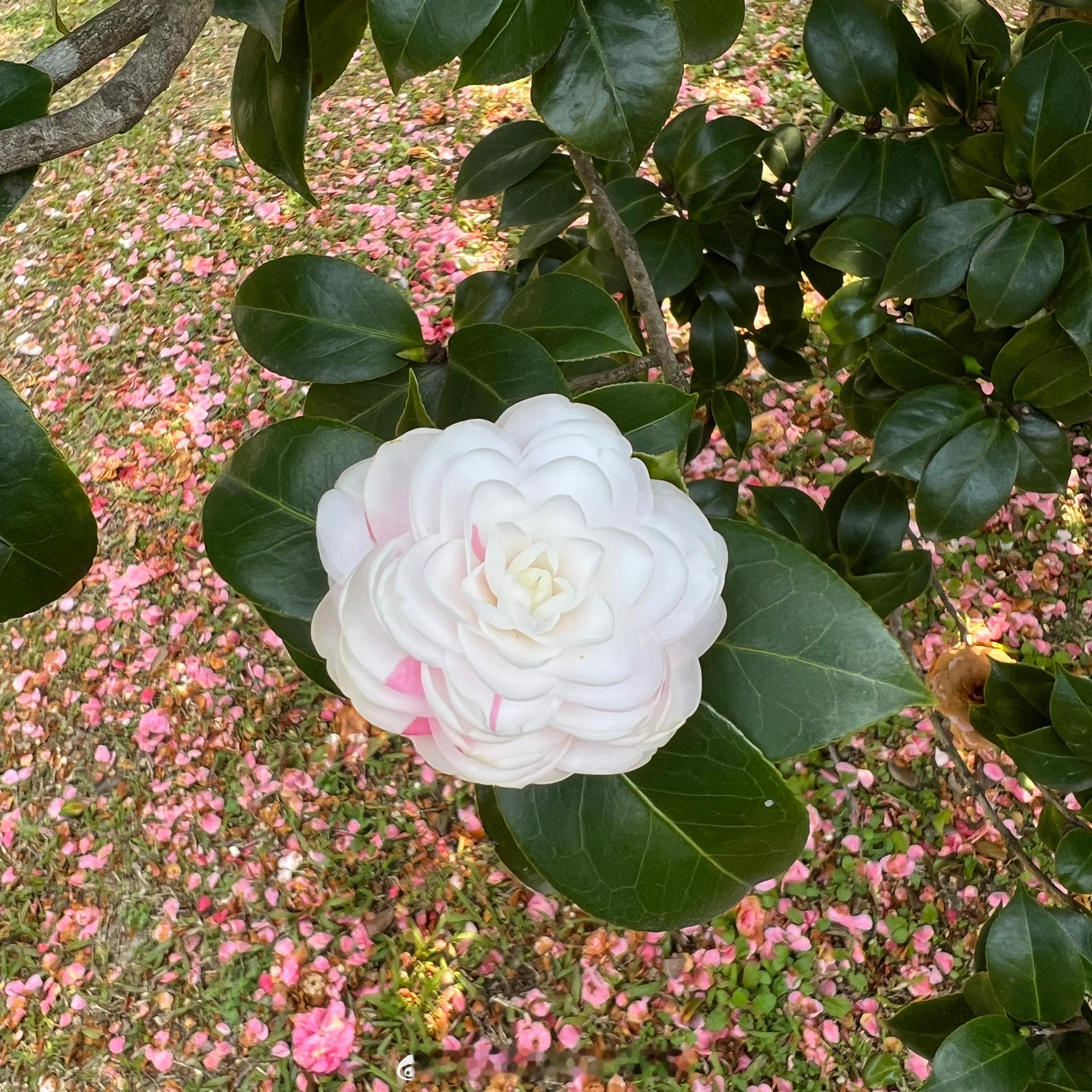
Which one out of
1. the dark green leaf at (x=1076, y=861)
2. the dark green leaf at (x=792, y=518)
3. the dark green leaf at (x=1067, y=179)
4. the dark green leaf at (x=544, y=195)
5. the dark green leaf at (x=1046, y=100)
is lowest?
the dark green leaf at (x=1076, y=861)

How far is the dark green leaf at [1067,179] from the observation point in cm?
59

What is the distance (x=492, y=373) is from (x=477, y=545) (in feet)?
0.63

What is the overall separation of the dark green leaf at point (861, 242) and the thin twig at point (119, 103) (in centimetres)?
47

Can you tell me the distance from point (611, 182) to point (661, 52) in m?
0.44

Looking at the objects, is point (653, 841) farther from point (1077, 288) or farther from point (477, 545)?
point (1077, 288)

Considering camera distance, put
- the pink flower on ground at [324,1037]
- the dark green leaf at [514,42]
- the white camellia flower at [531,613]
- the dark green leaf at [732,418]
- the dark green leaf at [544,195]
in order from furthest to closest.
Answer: the pink flower on ground at [324,1037], the dark green leaf at [732,418], the dark green leaf at [544,195], the dark green leaf at [514,42], the white camellia flower at [531,613]

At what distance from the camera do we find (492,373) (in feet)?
1.66

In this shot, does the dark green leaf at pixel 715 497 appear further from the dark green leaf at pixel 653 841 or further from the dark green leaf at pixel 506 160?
the dark green leaf at pixel 653 841

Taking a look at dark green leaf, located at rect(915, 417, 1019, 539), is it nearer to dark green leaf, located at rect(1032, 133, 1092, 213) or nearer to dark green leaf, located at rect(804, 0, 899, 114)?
dark green leaf, located at rect(1032, 133, 1092, 213)

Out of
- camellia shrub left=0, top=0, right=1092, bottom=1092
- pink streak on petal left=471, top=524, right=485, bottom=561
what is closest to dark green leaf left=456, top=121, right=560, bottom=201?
camellia shrub left=0, top=0, right=1092, bottom=1092

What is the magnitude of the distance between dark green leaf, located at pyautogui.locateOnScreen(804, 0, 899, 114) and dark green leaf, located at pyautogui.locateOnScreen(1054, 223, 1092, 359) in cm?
19

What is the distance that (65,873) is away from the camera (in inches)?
65.0

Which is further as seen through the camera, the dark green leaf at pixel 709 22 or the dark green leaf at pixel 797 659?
the dark green leaf at pixel 709 22

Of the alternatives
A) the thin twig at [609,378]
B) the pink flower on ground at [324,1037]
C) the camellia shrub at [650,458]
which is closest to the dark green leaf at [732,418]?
the camellia shrub at [650,458]
